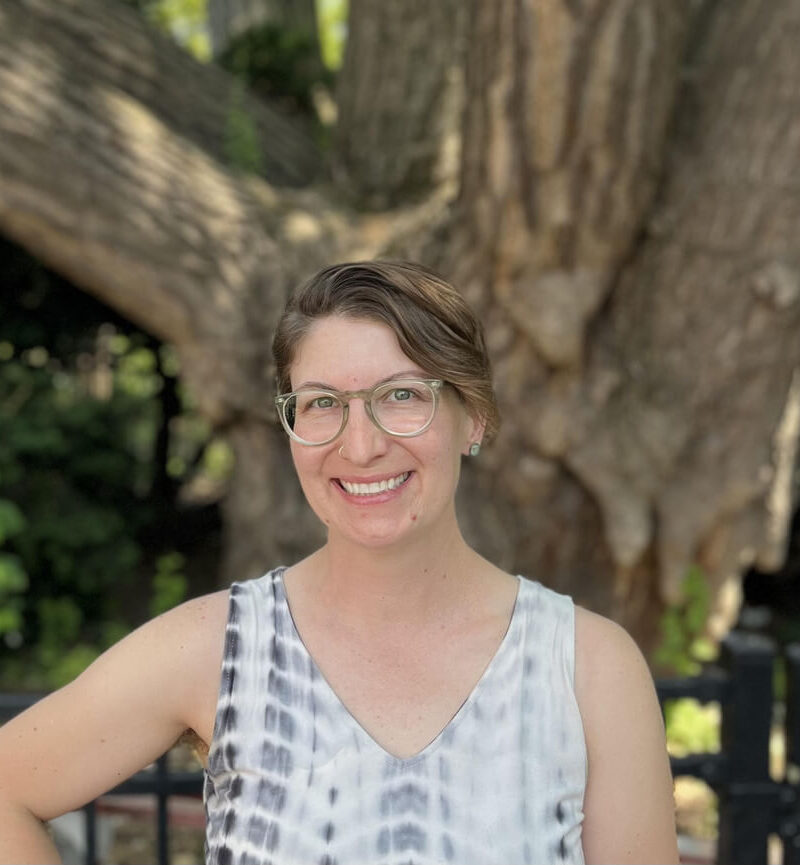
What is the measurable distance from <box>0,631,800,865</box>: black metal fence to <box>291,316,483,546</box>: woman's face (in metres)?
1.12

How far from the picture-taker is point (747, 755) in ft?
8.63

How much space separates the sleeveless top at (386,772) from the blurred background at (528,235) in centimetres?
198

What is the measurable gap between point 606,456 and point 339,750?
252 centimetres

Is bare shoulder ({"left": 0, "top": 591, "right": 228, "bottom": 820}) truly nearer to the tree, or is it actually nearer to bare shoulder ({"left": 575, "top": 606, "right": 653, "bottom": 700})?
bare shoulder ({"left": 575, "top": 606, "right": 653, "bottom": 700})

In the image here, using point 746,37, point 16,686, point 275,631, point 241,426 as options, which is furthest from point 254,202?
point 275,631

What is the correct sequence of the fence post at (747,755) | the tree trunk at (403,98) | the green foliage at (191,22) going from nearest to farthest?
the fence post at (747,755) < the tree trunk at (403,98) < the green foliage at (191,22)

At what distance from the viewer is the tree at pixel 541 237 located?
3631 millimetres

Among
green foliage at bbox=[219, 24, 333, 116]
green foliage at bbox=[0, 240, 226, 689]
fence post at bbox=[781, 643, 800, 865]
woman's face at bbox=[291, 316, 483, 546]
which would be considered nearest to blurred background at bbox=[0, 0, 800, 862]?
green foliage at bbox=[0, 240, 226, 689]

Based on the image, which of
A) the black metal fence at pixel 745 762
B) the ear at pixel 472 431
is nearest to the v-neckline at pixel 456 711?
the ear at pixel 472 431

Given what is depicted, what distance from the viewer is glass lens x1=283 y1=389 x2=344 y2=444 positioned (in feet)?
5.65

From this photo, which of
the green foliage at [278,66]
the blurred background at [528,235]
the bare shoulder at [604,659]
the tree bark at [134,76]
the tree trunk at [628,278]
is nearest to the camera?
the bare shoulder at [604,659]

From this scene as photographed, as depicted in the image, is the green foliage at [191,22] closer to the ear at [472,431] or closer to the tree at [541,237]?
the tree at [541,237]

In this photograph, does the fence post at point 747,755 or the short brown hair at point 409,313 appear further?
the fence post at point 747,755

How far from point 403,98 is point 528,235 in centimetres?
124
